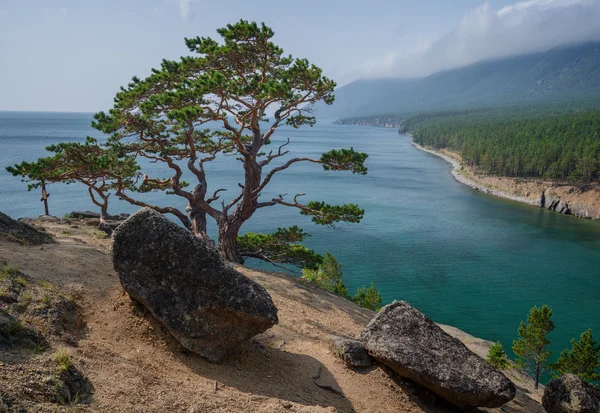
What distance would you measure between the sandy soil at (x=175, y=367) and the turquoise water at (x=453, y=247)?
87.3ft

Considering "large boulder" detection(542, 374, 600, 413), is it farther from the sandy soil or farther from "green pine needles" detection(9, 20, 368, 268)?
"green pine needles" detection(9, 20, 368, 268)

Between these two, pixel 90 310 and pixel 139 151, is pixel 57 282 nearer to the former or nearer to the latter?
pixel 90 310

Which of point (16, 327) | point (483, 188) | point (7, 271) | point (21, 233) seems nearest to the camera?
point (16, 327)

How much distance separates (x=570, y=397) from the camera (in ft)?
48.7

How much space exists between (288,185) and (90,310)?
77.1 metres

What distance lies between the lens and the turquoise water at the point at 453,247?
38.5m

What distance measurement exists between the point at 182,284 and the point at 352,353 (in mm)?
5032

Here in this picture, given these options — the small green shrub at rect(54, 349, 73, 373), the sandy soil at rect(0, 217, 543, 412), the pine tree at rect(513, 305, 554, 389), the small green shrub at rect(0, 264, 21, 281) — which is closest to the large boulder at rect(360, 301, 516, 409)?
the sandy soil at rect(0, 217, 543, 412)

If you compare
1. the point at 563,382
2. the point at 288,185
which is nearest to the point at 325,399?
the point at 563,382

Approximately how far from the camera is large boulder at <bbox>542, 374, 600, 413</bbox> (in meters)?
14.5

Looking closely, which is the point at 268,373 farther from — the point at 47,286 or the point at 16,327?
the point at 47,286

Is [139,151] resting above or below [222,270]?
above

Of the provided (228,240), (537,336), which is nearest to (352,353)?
(228,240)

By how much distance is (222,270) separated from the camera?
30.2ft
